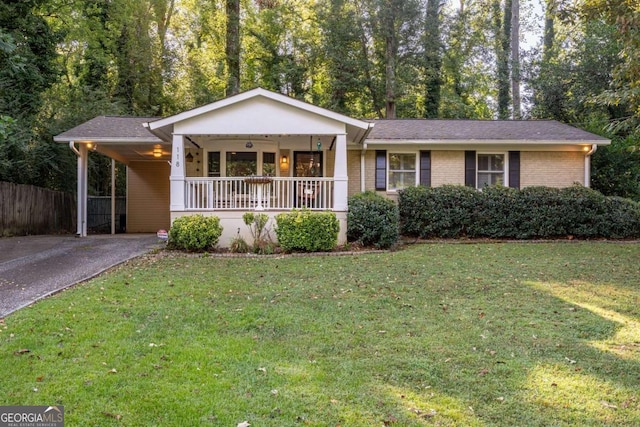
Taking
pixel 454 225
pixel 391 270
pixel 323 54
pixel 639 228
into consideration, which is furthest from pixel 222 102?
pixel 323 54

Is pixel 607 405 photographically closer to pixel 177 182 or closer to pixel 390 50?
pixel 177 182

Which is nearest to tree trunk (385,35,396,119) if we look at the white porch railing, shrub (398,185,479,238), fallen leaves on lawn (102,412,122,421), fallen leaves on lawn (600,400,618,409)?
shrub (398,185,479,238)

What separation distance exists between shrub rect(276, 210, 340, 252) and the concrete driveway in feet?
10.5

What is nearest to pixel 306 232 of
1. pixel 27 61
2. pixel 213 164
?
pixel 213 164

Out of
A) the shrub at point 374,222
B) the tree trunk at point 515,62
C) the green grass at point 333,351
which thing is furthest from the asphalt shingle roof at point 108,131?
the tree trunk at point 515,62

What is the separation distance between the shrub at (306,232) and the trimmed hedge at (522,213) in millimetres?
3089

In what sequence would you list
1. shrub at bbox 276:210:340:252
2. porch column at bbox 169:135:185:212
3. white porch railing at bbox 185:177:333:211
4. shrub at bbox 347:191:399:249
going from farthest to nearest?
1. white porch railing at bbox 185:177:333:211
2. porch column at bbox 169:135:185:212
3. shrub at bbox 347:191:399:249
4. shrub at bbox 276:210:340:252

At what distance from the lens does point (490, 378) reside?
357 cm

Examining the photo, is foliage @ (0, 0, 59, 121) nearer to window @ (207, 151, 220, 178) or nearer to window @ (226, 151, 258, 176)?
window @ (207, 151, 220, 178)

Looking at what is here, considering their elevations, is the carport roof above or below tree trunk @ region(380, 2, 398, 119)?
below

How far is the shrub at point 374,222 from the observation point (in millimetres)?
10859

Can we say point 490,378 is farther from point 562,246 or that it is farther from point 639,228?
point 639,228

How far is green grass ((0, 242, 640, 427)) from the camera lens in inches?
120

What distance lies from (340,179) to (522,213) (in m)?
5.25
